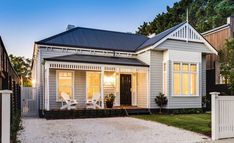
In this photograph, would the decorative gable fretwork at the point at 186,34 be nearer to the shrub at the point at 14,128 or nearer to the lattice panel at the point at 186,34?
the lattice panel at the point at 186,34

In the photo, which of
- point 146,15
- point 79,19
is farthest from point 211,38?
point 146,15

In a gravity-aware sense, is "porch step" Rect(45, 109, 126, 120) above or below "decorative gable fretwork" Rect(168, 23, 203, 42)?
below

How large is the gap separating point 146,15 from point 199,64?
25.3 meters

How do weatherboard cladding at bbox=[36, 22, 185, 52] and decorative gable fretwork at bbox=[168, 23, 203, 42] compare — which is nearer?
weatherboard cladding at bbox=[36, 22, 185, 52]

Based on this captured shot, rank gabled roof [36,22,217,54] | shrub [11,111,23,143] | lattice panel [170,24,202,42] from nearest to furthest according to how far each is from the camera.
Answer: shrub [11,111,23,143]
gabled roof [36,22,217,54]
lattice panel [170,24,202,42]

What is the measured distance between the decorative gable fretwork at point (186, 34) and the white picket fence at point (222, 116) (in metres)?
8.18

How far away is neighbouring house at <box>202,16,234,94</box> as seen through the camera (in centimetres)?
1788

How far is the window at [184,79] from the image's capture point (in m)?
15.6

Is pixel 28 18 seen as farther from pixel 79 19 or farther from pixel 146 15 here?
pixel 146 15

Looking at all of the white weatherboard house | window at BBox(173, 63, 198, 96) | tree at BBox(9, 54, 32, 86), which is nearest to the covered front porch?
the white weatherboard house

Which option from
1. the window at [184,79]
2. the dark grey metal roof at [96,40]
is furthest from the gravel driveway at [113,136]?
the dark grey metal roof at [96,40]

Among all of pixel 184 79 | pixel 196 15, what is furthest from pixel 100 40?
pixel 196 15

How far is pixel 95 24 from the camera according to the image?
28.3 m

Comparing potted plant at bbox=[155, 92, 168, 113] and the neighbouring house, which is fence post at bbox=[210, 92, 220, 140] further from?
the neighbouring house
